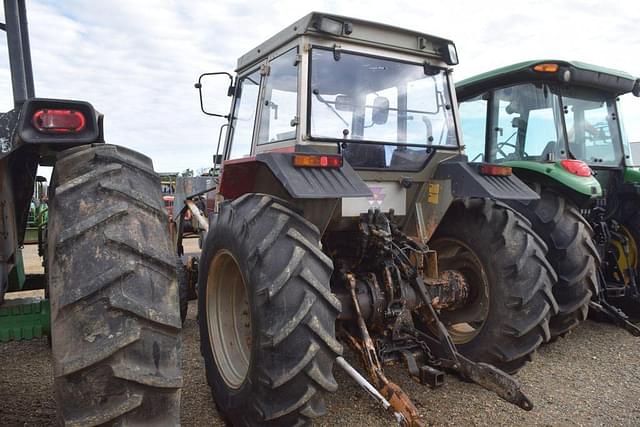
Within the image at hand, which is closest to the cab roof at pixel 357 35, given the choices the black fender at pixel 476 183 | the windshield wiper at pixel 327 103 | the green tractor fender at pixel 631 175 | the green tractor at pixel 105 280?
the windshield wiper at pixel 327 103

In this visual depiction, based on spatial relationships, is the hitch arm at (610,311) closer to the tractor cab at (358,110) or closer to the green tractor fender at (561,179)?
the green tractor fender at (561,179)

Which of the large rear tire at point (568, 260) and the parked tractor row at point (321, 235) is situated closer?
the parked tractor row at point (321, 235)

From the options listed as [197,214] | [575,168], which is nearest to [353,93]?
[197,214]

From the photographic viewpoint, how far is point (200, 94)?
4121 millimetres

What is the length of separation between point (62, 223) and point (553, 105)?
15.7 ft

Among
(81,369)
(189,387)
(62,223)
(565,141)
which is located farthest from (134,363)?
(565,141)

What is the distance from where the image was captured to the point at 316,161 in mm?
2744

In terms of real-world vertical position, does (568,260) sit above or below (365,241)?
below

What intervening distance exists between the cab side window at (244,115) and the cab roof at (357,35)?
210 mm

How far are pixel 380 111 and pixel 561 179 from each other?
73.7 inches

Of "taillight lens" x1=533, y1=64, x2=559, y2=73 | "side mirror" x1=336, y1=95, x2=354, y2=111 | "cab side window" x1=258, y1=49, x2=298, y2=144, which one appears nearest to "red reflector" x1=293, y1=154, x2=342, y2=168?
"cab side window" x1=258, y1=49, x2=298, y2=144

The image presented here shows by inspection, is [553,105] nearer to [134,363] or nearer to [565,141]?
[565,141]

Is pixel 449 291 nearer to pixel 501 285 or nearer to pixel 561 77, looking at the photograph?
pixel 501 285

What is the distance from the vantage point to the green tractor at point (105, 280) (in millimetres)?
1302
